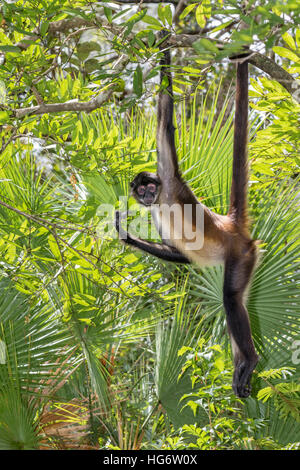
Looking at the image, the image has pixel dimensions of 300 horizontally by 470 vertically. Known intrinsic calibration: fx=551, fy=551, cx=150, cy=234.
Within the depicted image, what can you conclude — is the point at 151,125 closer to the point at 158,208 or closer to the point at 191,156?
the point at 191,156

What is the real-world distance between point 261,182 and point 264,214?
0.22m

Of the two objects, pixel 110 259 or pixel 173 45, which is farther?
pixel 110 259

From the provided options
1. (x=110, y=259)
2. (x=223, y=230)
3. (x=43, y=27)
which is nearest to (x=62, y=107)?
(x=43, y=27)

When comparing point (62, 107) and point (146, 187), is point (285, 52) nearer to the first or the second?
point (62, 107)

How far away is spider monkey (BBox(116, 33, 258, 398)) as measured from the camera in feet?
8.47

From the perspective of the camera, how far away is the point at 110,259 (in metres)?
2.69

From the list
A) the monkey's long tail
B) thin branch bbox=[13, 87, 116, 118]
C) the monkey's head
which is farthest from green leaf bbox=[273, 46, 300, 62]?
the monkey's head

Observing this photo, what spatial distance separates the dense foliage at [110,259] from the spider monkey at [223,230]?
0.09m

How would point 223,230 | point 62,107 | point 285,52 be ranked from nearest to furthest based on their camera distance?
point 285,52, point 62,107, point 223,230

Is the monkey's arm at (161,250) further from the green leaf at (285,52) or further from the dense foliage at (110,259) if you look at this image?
the green leaf at (285,52)

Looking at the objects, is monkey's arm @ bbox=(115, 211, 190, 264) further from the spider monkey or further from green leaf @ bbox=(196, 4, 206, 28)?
green leaf @ bbox=(196, 4, 206, 28)

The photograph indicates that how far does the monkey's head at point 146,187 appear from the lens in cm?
292

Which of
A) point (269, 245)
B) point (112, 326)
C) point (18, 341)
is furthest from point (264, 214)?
point (18, 341)

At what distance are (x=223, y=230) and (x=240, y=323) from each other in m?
0.53
